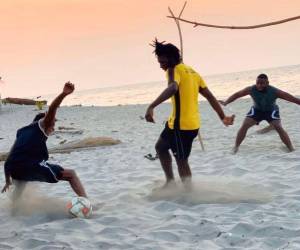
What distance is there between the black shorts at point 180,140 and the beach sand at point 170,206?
0.50 m

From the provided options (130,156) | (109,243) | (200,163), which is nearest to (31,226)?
(109,243)

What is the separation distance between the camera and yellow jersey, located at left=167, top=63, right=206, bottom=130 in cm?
546

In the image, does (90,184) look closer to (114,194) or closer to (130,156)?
(114,194)

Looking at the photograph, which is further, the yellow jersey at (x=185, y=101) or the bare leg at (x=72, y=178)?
the yellow jersey at (x=185, y=101)

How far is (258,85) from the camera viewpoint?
8.18 metres

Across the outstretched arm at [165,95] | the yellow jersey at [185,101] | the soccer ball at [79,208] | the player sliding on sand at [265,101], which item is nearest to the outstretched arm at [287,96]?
the player sliding on sand at [265,101]

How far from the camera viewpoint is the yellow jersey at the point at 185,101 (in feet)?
17.9

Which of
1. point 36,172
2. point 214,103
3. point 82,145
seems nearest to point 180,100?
point 214,103

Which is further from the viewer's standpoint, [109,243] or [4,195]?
[4,195]

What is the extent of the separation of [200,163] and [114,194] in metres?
2.17

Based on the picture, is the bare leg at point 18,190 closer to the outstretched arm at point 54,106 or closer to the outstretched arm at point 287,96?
the outstretched arm at point 54,106

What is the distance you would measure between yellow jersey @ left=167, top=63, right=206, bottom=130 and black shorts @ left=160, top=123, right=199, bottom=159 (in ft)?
0.19

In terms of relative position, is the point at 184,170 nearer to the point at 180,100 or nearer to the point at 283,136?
the point at 180,100

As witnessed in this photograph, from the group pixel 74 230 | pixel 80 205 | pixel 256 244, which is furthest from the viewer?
pixel 80 205
